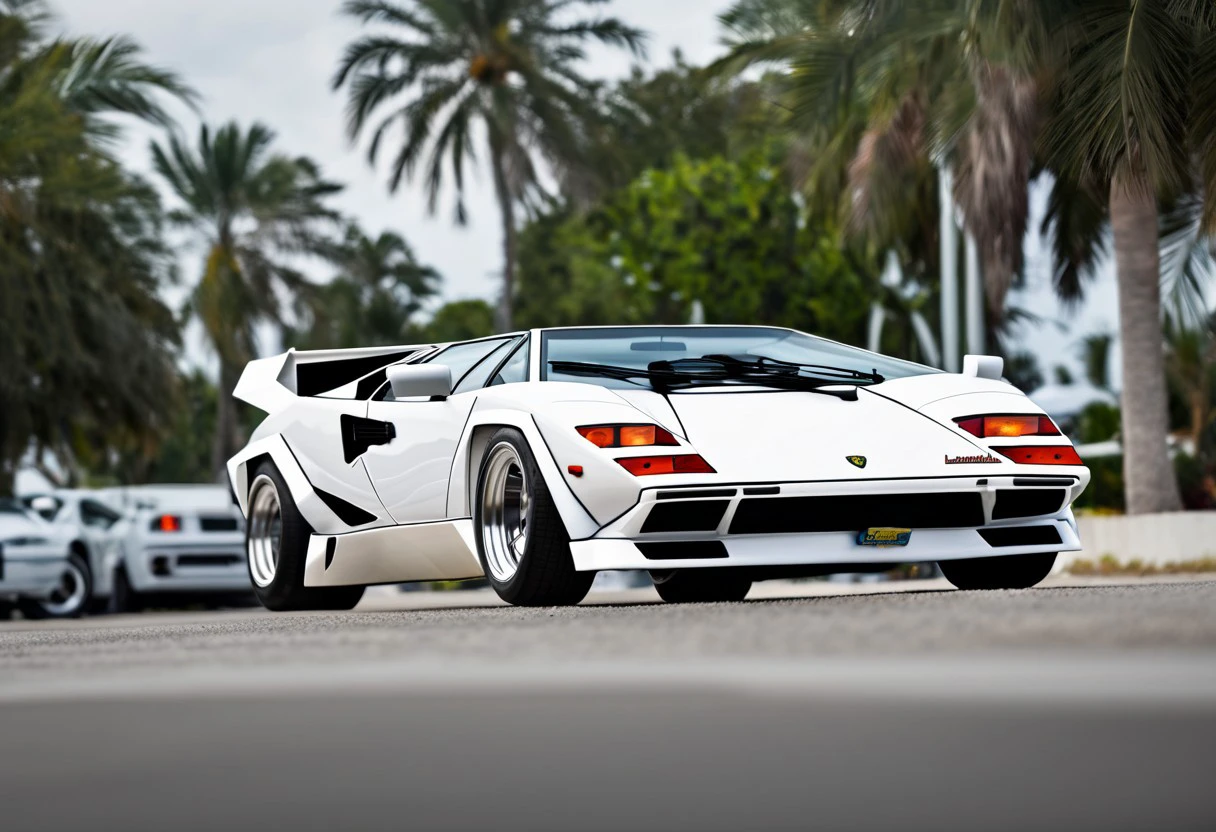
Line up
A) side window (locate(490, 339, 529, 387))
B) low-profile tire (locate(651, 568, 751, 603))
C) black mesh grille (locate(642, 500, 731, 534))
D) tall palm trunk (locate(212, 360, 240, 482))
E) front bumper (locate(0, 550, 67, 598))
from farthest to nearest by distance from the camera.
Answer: tall palm trunk (locate(212, 360, 240, 482)) < front bumper (locate(0, 550, 67, 598)) < low-profile tire (locate(651, 568, 751, 603)) < side window (locate(490, 339, 529, 387)) < black mesh grille (locate(642, 500, 731, 534))

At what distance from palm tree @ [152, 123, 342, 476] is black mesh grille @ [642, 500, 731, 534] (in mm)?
40977

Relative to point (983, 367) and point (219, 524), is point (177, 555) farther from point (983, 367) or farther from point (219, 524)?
point (983, 367)

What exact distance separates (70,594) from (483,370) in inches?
423

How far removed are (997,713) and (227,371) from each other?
155ft

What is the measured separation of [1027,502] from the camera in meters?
7.24

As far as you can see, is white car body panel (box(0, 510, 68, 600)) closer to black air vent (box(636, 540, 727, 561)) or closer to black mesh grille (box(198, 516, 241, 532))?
black mesh grille (box(198, 516, 241, 532))

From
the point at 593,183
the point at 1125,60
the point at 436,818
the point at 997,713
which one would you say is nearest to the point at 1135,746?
the point at 997,713

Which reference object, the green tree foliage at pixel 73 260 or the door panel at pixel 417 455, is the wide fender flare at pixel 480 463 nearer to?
the door panel at pixel 417 455

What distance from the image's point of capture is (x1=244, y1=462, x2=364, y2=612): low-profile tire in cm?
927

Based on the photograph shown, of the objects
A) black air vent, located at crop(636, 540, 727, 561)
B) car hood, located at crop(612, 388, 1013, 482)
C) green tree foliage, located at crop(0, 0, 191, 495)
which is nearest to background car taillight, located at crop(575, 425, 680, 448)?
car hood, located at crop(612, 388, 1013, 482)

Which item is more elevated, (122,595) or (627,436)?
(627,436)

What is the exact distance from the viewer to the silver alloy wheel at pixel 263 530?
9.65m

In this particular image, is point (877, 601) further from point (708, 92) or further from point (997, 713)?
point (708, 92)

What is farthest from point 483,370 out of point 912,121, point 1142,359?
point 912,121
